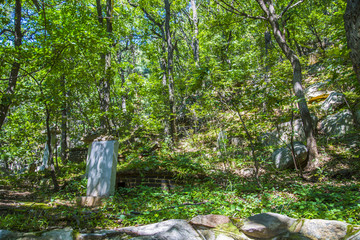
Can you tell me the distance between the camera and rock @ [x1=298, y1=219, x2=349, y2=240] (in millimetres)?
1924

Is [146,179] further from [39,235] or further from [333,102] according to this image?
[333,102]

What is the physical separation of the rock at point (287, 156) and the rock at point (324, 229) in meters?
4.09

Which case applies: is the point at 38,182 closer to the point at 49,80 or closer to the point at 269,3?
the point at 49,80

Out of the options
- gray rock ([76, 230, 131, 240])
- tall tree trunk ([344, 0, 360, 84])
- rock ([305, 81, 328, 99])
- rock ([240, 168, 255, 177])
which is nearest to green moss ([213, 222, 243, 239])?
gray rock ([76, 230, 131, 240])

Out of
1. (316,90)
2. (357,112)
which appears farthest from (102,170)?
(316,90)

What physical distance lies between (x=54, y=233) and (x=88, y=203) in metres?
2.55

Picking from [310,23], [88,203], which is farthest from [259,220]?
[310,23]

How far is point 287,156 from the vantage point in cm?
648

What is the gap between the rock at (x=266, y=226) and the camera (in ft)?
6.70

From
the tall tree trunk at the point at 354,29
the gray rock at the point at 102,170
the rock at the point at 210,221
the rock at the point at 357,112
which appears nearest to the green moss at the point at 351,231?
the rock at the point at 210,221

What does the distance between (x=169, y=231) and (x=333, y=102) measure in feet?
27.0

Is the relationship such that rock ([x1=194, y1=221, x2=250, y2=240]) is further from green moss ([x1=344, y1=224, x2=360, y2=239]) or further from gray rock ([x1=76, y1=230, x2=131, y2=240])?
green moss ([x1=344, y1=224, x2=360, y2=239])

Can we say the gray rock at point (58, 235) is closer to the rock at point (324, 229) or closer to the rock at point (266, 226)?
the rock at point (266, 226)

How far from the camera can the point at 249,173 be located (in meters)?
6.70
